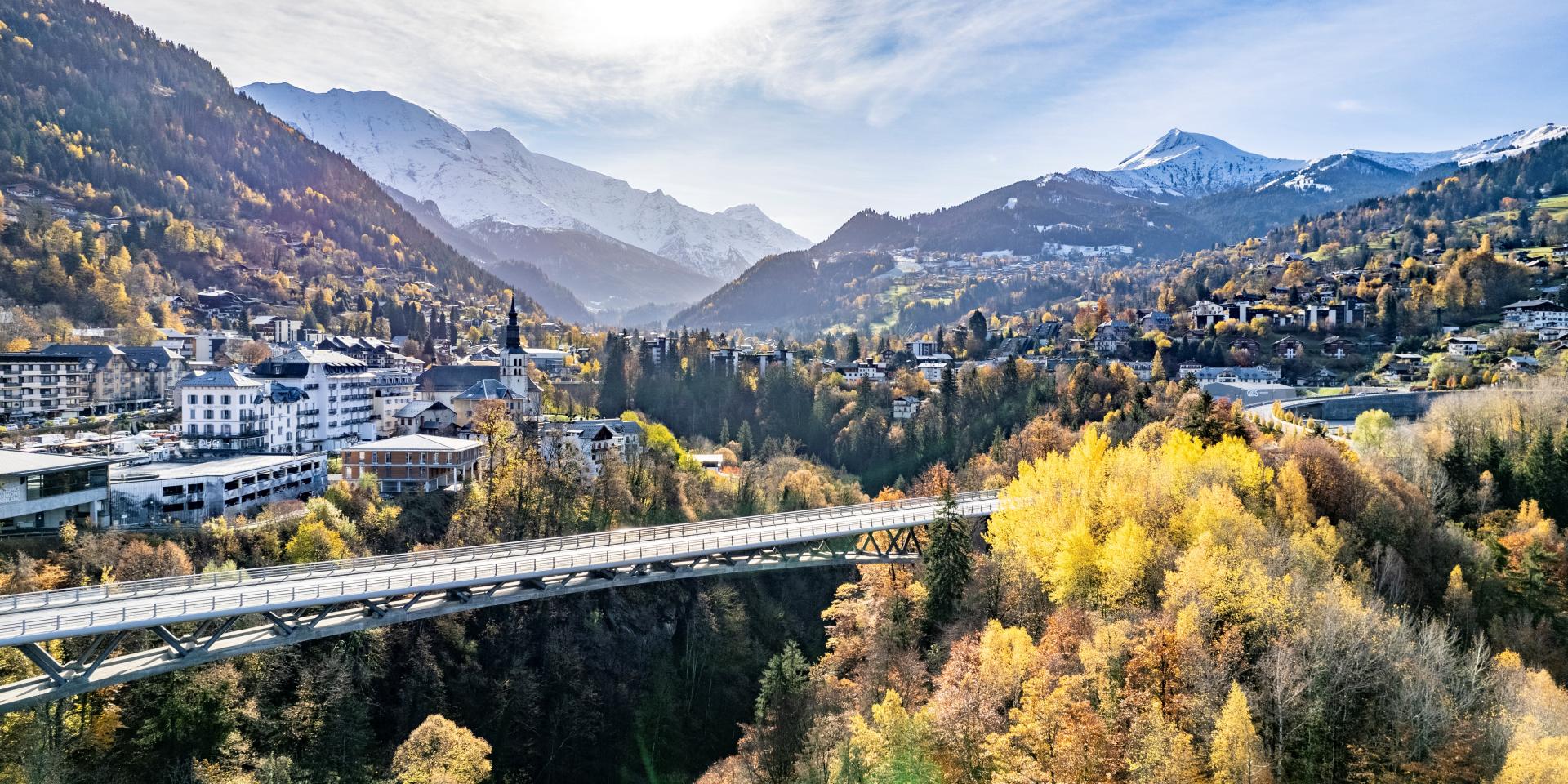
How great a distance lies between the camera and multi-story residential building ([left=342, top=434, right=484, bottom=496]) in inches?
1982

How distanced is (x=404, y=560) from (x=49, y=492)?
614 inches

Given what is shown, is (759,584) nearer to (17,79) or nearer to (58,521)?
(58,521)

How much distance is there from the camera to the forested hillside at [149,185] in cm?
9050

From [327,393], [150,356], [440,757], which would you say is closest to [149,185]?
[150,356]

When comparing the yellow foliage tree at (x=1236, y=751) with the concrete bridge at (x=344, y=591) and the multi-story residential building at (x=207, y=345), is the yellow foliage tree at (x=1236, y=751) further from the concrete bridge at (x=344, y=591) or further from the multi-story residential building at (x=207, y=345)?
the multi-story residential building at (x=207, y=345)

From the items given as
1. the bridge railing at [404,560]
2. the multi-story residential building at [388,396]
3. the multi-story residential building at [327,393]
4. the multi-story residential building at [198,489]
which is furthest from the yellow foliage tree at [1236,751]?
the multi-story residential building at [388,396]

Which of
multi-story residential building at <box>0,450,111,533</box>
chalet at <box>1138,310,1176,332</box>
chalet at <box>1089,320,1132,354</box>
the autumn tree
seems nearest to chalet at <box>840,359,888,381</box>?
chalet at <box>1089,320,1132,354</box>

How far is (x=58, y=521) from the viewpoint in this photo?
120ft

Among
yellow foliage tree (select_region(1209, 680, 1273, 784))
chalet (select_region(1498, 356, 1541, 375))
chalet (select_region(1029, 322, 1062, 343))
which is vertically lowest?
yellow foliage tree (select_region(1209, 680, 1273, 784))

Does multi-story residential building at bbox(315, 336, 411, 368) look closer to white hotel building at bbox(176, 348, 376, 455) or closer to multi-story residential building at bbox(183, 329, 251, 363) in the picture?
multi-story residential building at bbox(183, 329, 251, 363)

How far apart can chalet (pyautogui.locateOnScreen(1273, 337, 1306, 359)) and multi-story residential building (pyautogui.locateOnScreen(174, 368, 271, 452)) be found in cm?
9421

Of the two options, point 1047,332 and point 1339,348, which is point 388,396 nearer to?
point 1047,332

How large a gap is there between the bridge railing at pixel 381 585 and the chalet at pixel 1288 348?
2561 inches

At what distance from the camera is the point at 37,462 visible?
3597cm
